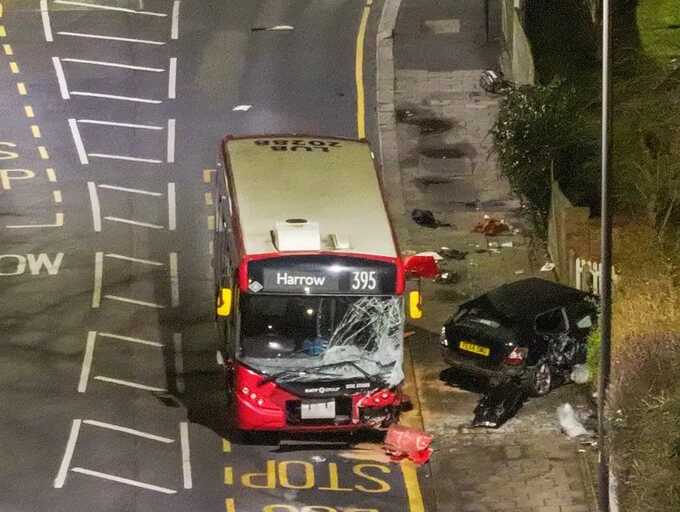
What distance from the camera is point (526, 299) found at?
28953 mm

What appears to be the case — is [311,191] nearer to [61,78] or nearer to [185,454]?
[185,454]

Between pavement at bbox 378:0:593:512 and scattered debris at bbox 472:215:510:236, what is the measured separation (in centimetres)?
14

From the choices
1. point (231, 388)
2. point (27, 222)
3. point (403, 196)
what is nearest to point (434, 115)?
point (403, 196)

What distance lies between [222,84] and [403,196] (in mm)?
7070

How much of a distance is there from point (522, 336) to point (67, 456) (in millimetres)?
7070

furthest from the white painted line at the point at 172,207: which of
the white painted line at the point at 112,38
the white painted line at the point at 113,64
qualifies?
the white painted line at the point at 112,38

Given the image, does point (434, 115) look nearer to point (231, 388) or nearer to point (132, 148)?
point (132, 148)

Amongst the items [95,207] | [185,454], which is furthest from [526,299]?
[95,207]

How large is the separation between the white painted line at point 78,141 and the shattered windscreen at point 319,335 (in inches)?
537

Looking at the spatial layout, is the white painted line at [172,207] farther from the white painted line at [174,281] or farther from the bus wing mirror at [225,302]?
the bus wing mirror at [225,302]

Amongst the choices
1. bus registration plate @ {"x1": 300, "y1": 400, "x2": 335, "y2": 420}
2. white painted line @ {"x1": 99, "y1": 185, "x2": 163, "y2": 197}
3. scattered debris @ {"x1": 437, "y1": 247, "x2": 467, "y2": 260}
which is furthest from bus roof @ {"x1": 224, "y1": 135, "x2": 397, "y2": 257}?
white painted line @ {"x1": 99, "y1": 185, "x2": 163, "y2": 197}

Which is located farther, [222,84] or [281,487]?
[222,84]

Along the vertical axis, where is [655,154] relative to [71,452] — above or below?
above

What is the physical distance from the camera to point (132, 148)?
39094 millimetres
